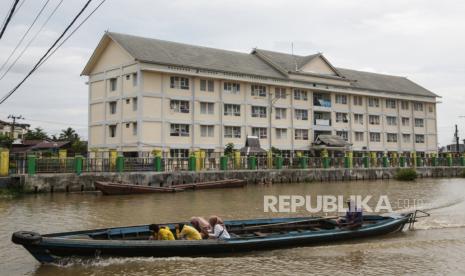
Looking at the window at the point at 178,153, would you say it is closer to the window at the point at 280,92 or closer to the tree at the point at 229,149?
the tree at the point at 229,149

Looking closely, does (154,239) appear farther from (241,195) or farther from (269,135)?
(269,135)

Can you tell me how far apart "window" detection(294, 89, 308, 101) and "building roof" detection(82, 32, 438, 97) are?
2.10 m

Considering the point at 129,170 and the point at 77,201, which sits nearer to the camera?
the point at 77,201

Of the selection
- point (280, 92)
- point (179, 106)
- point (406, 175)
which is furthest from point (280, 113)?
point (406, 175)

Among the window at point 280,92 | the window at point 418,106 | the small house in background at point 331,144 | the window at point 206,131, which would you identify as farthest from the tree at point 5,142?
the window at point 418,106

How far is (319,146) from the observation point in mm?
48438

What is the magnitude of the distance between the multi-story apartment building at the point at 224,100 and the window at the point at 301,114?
11 cm

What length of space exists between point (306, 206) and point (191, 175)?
1221 cm

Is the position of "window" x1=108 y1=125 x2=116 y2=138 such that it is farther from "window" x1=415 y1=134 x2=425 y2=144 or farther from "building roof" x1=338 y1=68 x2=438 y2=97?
"window" x1=415 y1=134 x2=425 y2=144

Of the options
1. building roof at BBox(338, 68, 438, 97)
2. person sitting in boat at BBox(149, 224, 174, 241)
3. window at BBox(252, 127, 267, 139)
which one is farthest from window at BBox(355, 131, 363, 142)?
person sitting in boat at BBox(149, 224, 174, 241)

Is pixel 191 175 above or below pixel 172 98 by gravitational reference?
below

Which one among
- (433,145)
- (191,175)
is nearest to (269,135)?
(191,175)

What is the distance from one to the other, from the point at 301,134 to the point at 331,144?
3.31 m

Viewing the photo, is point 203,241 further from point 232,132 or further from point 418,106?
point 418,106
